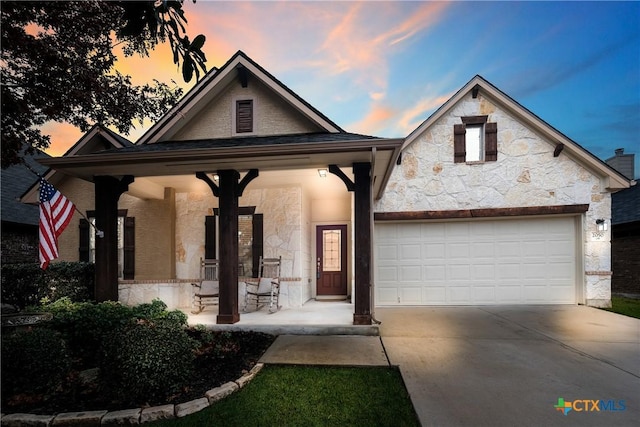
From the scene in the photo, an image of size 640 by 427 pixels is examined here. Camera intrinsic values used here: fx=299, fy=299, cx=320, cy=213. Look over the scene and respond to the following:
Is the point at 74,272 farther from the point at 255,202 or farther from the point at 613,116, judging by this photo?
the point at 613,116

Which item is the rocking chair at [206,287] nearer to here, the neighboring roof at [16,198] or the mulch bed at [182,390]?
the mulch bed at [182,390]

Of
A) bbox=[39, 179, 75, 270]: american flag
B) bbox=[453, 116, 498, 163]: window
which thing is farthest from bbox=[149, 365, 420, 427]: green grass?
bbox=[453, 116, 498, 163]: window

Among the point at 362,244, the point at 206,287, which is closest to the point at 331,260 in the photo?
the point at 206,287

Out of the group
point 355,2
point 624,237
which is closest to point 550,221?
point 624,237

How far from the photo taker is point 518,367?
3795 mm

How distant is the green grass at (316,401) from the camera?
267cm

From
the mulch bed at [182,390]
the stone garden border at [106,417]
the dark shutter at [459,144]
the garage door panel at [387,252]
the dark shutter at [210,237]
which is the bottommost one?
the mulch bed at [182,390]

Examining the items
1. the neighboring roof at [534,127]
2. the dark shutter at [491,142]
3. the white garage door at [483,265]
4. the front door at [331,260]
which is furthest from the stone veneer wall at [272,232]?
the dark shutter at [491,142]

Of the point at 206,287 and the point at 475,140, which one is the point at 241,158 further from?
the point at 475,140

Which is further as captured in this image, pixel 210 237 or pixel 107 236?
pixel 210 237

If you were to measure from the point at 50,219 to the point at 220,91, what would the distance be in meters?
4.37

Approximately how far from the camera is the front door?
8734 mm

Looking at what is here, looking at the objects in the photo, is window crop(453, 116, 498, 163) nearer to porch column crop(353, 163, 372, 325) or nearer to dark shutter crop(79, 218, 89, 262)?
porch column crop(353, 163, 372, 325)

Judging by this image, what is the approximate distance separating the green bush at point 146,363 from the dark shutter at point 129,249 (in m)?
5.16
